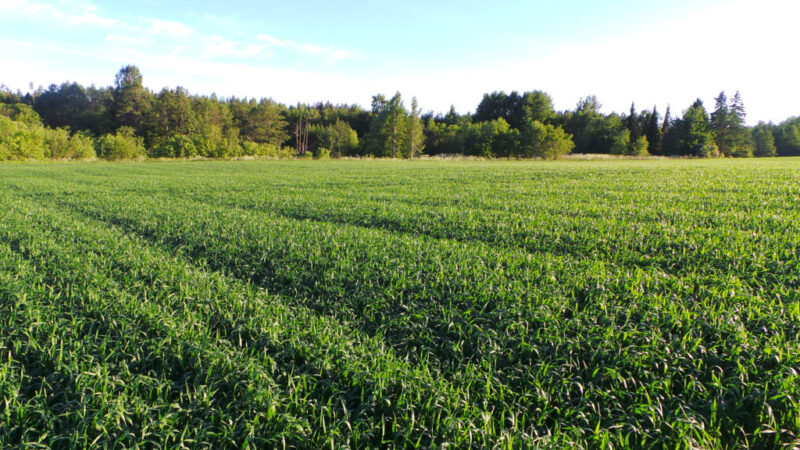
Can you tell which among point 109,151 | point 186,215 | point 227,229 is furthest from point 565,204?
point 109,151

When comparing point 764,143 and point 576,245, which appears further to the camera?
point 764,143

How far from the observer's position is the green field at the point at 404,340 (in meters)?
2.79

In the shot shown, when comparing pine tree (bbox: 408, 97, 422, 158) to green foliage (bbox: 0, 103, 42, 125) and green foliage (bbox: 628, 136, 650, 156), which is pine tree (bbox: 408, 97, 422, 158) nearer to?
green foliage (bbox: 628, 136, 650, 156)

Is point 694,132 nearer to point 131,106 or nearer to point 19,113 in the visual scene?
point 131,106

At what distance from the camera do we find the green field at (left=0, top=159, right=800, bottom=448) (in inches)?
110

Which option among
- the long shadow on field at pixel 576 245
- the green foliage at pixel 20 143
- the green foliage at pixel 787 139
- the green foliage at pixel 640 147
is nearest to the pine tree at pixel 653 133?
the green foliage at pixel 640 147

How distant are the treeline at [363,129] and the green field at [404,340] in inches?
3033

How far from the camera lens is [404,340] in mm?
4137

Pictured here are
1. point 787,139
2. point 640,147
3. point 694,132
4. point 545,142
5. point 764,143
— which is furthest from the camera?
point 787,139

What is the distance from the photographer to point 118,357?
3.71 meters

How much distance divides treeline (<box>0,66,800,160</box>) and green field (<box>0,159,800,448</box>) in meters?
77.0

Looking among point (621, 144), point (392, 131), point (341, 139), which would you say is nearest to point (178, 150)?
point (341, 139)

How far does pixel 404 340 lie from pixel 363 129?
4693 inches

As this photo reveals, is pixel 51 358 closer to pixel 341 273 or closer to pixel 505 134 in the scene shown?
pixel 341 273
